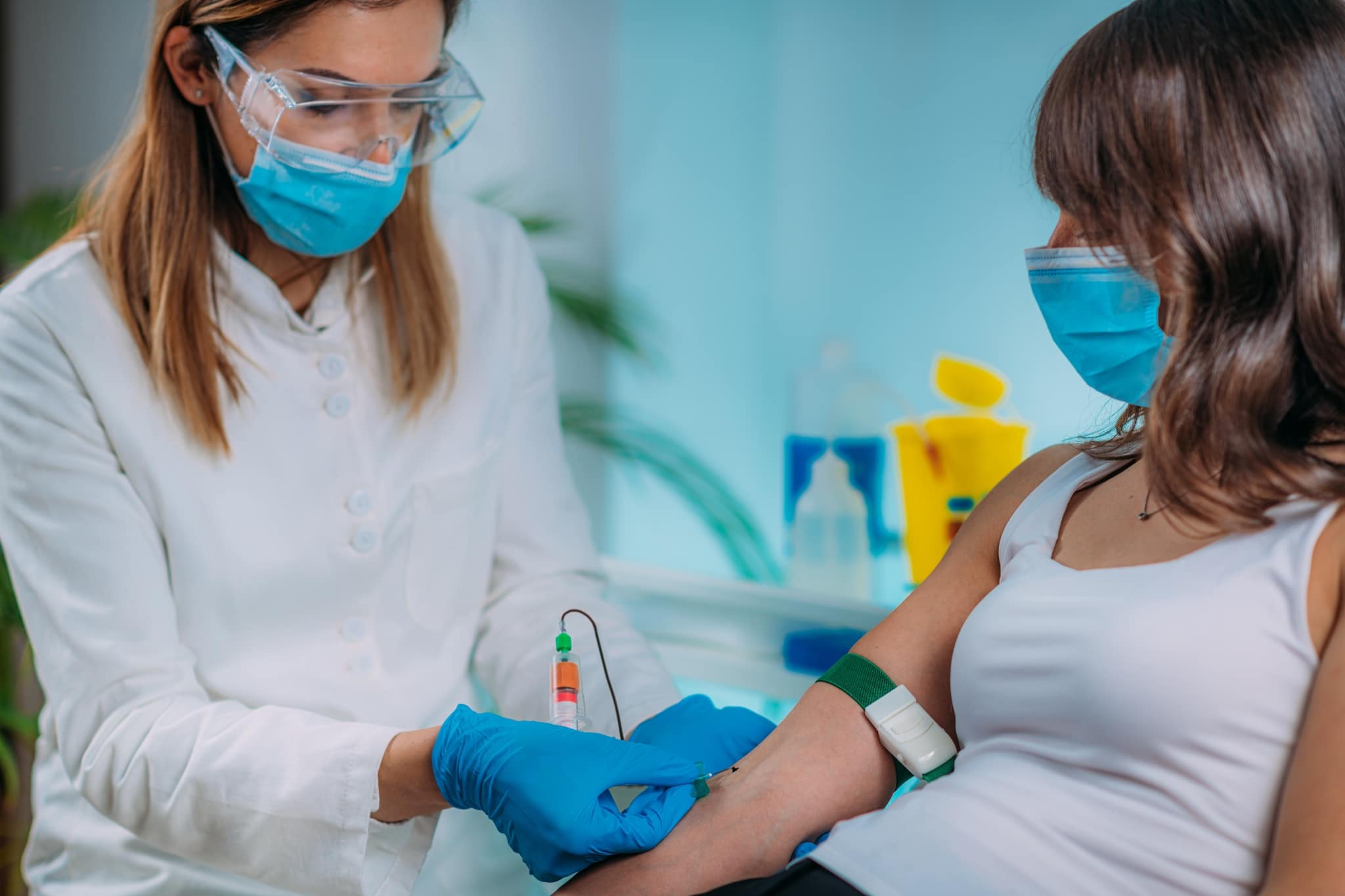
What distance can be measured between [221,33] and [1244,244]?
3.68ft

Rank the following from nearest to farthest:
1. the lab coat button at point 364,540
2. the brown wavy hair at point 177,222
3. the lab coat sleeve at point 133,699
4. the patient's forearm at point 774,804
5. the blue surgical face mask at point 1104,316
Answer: the blue surgical face mask at point 1104,316 → the patient's forearm at point 774,804 → the lab coat sleeve at point 133,699 → the brown wavy hair at point 177,222 → the lab coat button at point 364,540

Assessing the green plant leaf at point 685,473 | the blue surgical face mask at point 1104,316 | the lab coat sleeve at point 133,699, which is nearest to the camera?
the blue surgical face mask at point 1104,316

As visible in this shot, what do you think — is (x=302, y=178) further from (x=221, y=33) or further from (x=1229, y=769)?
(x=1229, y=769)

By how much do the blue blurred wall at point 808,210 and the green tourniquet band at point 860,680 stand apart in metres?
0.80

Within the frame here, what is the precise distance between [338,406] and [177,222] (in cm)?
29

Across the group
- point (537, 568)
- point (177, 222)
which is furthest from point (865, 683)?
point (177, 222)

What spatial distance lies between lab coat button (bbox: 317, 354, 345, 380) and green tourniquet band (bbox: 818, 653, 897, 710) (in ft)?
2.44

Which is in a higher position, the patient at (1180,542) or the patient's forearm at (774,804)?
the patient at (1180,542)

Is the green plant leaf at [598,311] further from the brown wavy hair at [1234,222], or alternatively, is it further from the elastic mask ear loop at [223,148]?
the brown wavy hair at [1234,222]

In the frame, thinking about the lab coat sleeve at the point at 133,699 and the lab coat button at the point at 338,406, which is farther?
the lab coat button at the point at 338,406

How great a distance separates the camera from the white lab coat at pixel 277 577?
50.4 inches

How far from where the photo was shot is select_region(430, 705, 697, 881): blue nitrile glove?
1109mm

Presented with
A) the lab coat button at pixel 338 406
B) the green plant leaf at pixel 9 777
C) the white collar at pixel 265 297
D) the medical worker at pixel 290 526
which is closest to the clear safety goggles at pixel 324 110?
the medical worker at pixel 290 526

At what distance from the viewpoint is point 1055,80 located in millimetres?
1069
